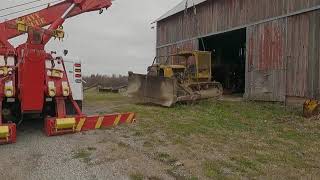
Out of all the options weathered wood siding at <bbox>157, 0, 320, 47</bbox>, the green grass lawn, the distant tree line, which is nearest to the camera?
the green grass lawn

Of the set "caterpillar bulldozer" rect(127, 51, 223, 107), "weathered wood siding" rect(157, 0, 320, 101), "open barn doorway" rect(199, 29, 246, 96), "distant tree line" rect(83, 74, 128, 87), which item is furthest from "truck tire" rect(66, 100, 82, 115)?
"distant tree line" rect(83, 74, 128, 87)

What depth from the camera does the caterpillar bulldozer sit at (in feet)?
48.6

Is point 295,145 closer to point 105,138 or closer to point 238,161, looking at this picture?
point 238,161

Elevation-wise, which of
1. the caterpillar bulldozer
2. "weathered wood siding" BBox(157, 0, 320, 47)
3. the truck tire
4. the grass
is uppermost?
"weathered wood siding" BBox(157, 0, 320, 47)

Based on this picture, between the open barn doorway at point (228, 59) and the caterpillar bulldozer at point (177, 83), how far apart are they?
697 cm

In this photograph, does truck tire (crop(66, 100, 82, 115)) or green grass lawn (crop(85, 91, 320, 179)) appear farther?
truck tire (crop(66, 100, 82, 115))

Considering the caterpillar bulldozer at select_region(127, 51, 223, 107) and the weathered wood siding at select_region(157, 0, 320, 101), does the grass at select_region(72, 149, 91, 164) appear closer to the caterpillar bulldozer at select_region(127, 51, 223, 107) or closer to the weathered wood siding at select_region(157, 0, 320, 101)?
the caterpillar bulldozer at select_region(127, 51, 223, 107)

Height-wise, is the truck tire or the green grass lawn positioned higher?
the truck tire

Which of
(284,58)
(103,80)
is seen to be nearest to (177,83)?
(284,58)

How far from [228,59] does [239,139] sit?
761 inches

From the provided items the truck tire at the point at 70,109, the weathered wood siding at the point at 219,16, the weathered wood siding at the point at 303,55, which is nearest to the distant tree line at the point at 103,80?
the weathered wood siding at the point at 219,16

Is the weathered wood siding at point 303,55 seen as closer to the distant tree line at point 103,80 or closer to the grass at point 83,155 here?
the grass at point 83,155

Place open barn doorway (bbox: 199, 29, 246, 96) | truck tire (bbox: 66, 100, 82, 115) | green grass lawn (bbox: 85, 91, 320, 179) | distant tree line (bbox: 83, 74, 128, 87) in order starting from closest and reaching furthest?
green grass lawn (bbox: 85, 91, 320, 179) → truck tire (bbox: 66, 100, 82, 115) → open barn doorway (bbox: 199, 29, 246, 96) → distant tree line (bbox: 83, 74, 128, 87)

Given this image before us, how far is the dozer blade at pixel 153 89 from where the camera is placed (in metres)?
14.6
